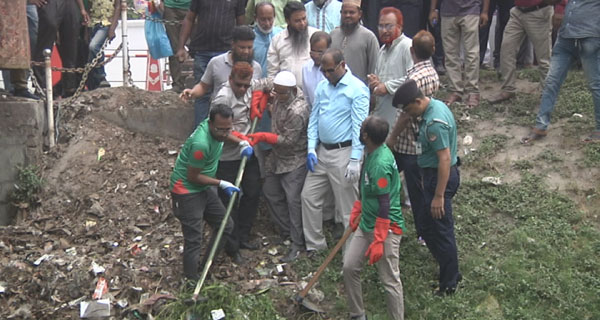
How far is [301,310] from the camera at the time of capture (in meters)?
6.30

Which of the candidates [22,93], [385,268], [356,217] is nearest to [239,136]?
[356,217]

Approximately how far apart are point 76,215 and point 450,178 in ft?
13.9

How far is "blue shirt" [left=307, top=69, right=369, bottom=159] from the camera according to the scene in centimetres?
670

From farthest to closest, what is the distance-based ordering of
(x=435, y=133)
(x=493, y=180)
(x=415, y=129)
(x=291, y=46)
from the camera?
(x=493, y=180), (x=291, y=46), (x=415, y=129), (x=435, y=133)

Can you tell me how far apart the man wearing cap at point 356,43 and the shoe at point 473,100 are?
2.22 m

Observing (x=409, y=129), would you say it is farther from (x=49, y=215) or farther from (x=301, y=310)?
(x=49, y=215)

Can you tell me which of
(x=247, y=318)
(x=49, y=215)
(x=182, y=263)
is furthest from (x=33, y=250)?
(x=247, y=318)

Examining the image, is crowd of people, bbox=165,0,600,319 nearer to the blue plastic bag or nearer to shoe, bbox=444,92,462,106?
the blue plastic bag

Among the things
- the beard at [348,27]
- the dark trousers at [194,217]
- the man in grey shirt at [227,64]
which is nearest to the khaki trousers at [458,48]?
the beard at [348,27]

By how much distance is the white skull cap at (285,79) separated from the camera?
7.02 metres

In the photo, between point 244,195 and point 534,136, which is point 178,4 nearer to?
point 244,195

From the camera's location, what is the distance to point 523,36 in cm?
920

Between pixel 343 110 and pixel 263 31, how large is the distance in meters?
1.75

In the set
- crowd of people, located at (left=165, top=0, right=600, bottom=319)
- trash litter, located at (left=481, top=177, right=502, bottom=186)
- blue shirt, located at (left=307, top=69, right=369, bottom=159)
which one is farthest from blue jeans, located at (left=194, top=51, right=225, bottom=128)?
trash litter, located at (left=481, top=177, right=502, bottom=186)
